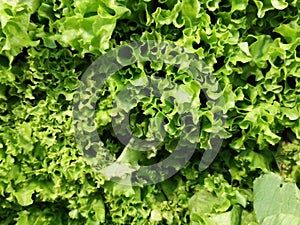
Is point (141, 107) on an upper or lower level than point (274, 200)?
lower

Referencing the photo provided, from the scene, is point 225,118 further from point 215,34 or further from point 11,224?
point 11,224

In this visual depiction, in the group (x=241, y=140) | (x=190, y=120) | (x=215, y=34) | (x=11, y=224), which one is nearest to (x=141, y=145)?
(x=190, y=120)

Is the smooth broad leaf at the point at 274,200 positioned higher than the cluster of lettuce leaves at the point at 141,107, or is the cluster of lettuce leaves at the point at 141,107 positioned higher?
the smooth broad leaf at the point at 274,200

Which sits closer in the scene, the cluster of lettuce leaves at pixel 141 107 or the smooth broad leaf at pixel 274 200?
the smooth broad leaf at pixel 274 200

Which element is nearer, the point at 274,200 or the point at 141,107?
the point at 274,200
